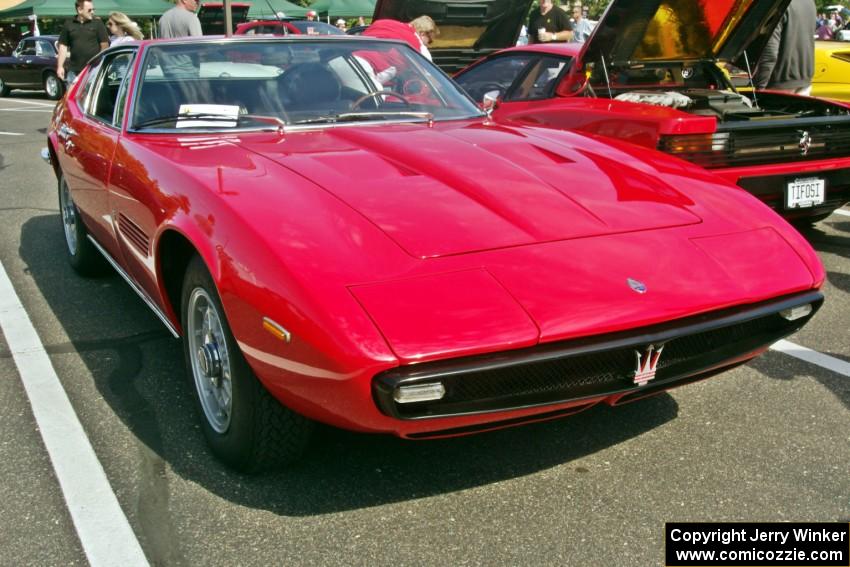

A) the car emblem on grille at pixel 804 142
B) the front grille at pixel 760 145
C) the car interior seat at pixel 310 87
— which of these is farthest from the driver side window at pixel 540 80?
the car interior seat at pixel 310 87

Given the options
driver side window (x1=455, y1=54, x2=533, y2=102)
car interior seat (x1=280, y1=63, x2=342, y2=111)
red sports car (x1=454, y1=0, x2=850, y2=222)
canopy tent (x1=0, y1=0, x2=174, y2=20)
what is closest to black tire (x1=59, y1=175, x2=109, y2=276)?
car interior seat (x1=280, y1=63, x2=342, y2=111)

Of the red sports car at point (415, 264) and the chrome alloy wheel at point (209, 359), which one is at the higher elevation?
the red sports car at point (415, 264)

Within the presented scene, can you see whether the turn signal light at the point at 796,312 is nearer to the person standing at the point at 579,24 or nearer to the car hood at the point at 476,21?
the car hood at the point at 476,21

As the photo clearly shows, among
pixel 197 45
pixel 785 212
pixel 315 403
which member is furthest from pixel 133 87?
pixel 785 212

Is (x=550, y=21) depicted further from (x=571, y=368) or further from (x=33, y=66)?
(x=33, y=66)

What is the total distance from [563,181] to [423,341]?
1076mm

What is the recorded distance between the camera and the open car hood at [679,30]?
5281 millimetres

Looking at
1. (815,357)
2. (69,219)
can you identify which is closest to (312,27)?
(69,219)

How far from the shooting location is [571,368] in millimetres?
2348

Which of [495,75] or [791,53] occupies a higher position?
[791,53]

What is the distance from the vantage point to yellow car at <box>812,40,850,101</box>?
8.87m

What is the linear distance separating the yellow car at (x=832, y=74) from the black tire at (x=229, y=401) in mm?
7756

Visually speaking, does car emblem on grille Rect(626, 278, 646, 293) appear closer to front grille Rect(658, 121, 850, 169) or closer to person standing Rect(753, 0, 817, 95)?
front grille Rect(658, 121, 850, 169)

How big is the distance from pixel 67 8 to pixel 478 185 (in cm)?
2849
